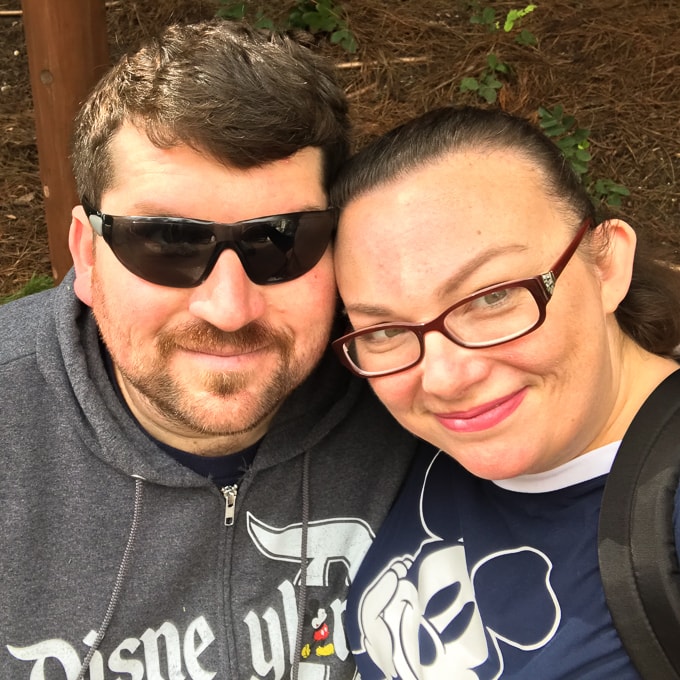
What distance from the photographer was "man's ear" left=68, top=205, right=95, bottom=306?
6.00ft

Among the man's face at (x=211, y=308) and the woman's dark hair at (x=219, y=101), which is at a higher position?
the woman's dark hair at (x=219, y=101)

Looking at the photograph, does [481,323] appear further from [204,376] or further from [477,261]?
[204,376]

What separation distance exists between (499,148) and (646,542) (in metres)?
0.88

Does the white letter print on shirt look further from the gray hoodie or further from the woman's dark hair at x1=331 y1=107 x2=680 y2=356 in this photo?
the woman's dark hair at x1=331 y1=107 x2=680 y2=356

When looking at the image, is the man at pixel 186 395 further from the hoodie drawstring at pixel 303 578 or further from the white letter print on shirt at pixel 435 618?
the white letter print on shirt at pixel 435 618

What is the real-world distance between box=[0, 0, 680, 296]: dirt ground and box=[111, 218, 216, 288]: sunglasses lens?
282cm

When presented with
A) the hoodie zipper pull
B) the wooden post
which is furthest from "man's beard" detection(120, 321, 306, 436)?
the wooden post

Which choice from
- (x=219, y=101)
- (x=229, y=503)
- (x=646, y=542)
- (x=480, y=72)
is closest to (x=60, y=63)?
(x=219, y=101)

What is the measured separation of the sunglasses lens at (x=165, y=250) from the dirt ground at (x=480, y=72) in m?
2.82

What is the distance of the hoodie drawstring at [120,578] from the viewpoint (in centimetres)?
171

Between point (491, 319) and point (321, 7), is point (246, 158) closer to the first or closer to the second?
point (491, 319)

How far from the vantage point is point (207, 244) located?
1.60 meters

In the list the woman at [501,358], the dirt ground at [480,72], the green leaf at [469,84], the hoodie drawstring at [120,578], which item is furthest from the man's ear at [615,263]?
the green leaf at [469,84]

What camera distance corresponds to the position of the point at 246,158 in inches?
63.1
